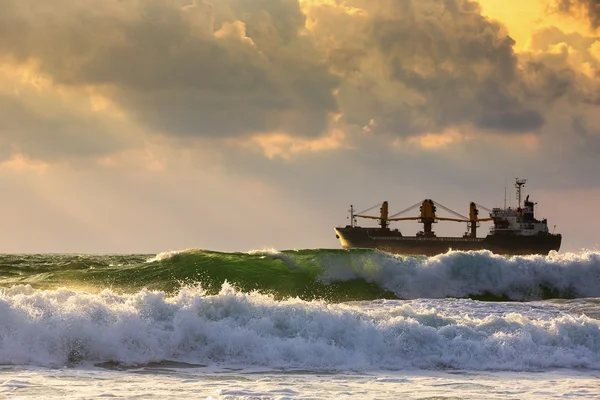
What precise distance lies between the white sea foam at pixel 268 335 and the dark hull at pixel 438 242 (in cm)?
9055

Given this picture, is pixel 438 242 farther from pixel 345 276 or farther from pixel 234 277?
pixel 234 277

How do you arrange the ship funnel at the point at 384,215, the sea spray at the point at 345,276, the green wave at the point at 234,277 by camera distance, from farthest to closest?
the ship funnel at the point at 384,215 < the sea spray at the point at 345,276 < the green wave at the point at 234,277

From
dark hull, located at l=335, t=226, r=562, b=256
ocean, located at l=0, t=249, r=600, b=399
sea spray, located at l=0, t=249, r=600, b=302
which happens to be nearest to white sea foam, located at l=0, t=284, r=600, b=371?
ocean, located at l=0, t=249, r=600, b=399

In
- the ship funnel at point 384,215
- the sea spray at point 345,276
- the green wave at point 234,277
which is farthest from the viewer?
the ship funnel at point 384,215

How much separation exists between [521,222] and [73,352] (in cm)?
10027

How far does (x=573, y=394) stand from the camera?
12500mm

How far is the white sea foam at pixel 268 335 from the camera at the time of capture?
15.1 m

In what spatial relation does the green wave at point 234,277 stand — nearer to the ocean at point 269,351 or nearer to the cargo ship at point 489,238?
the ocean at point 269,351

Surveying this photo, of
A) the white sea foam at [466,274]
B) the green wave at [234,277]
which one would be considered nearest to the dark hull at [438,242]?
the white sea foam at [466,274]

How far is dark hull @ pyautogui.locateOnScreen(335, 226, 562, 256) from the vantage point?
348 ft

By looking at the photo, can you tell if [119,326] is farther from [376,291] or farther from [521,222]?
[521,222]

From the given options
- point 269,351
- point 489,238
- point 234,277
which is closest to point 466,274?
point 234,277

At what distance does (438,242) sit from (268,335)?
97295 mm

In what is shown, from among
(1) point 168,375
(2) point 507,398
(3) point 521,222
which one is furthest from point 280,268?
(3) point 521,222
